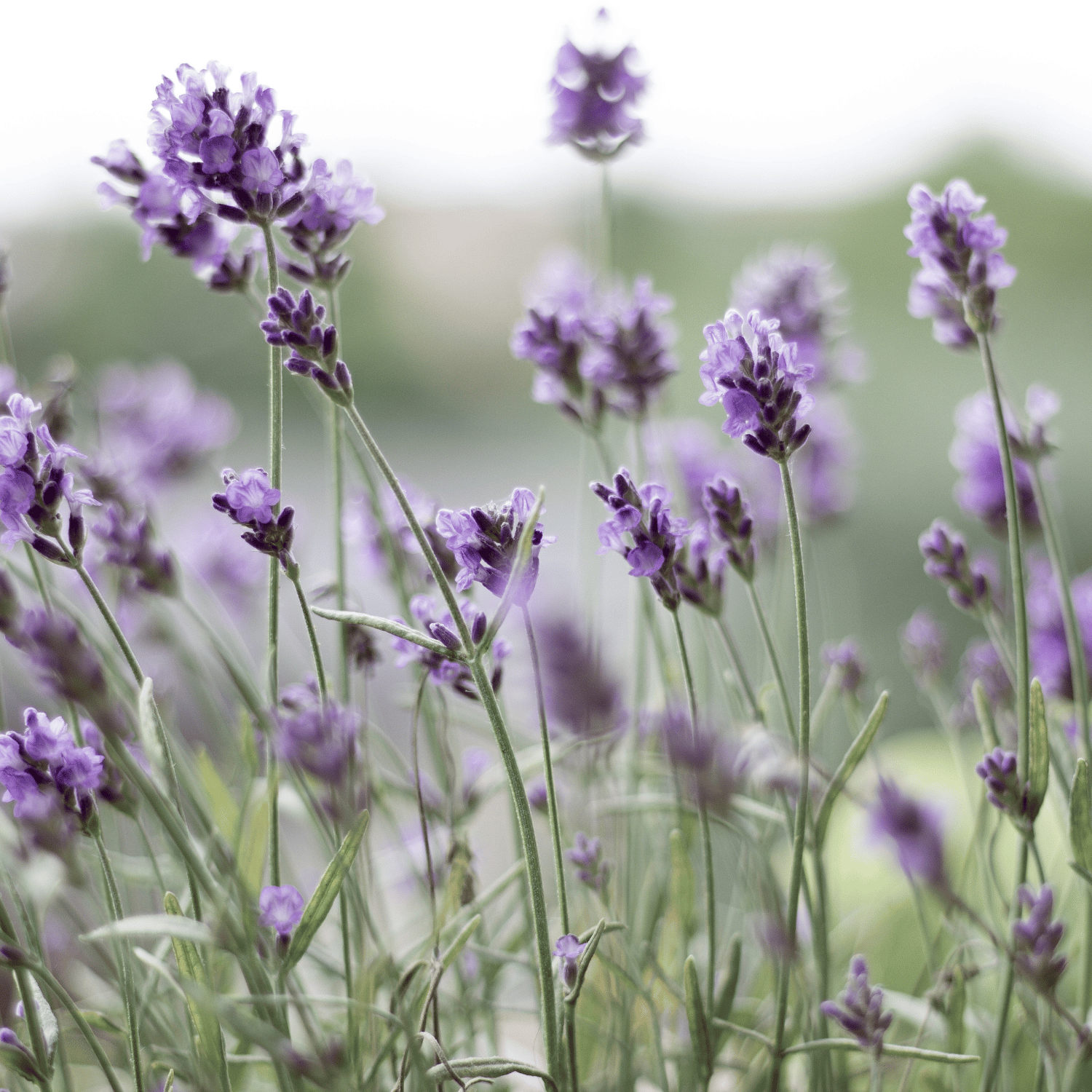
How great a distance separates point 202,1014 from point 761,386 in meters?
0.34

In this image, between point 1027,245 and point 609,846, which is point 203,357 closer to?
point 1027,245

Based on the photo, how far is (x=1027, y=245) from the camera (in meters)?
5.14

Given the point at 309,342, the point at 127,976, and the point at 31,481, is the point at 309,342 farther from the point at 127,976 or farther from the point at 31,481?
the point at 127,976

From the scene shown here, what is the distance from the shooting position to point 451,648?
402 mm

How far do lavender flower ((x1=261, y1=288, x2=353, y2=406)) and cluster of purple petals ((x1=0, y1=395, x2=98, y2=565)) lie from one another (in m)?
0.09

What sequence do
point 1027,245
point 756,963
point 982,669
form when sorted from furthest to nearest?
point 1027,245, point 756,963, point 982,669

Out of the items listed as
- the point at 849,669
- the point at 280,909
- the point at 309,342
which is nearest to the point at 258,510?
the point at 309,342

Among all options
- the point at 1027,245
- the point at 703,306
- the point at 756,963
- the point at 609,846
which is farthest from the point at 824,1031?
the point at 1027,245

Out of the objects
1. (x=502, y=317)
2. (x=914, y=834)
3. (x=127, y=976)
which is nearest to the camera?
(x=914, y=834)

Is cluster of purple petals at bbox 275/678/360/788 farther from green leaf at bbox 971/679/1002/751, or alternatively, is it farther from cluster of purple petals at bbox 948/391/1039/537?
cluster of purple petals at bbox 948/391/1039/537

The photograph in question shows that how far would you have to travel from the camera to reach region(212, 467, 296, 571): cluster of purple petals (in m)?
0.40

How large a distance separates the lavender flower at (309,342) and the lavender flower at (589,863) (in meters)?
0.26

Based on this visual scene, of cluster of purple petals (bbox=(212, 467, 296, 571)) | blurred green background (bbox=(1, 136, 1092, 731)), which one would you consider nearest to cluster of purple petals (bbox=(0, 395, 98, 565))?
cluster of purple petals (bbox=(212, 467, 296, 571))

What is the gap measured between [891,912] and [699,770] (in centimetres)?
60
